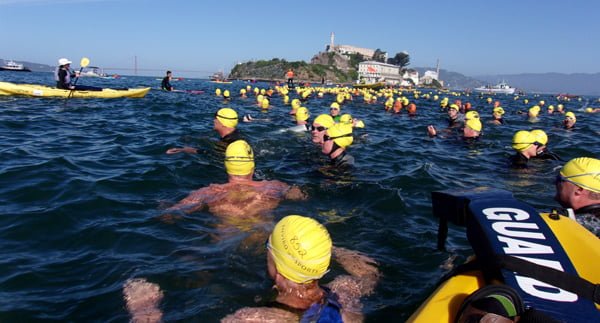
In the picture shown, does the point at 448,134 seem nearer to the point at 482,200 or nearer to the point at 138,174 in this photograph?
the point at 138,174

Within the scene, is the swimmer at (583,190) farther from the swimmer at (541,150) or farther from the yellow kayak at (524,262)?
the swimmer at (541,150)

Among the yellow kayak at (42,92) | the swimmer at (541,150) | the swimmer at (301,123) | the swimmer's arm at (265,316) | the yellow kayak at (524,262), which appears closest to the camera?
the yellow kayak at (524,262)

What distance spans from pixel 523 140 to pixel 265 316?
850cm

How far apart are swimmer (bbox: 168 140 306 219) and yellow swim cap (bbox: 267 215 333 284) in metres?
2.50

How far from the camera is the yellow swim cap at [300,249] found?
3.04 metres

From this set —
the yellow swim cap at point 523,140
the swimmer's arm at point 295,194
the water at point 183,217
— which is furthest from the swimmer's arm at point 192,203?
the yellow swim cap at point 523,140

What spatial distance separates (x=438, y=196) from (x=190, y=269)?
2898 mm

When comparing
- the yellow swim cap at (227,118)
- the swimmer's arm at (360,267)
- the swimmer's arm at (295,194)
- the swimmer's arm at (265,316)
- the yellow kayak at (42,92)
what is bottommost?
the swimmer's arm at (360,267)

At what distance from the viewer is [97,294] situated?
391cm

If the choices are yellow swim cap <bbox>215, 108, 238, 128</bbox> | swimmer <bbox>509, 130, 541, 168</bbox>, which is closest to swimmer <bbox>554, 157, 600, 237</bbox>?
swimmer <bbox>509, 130, 541, 168</bbox>

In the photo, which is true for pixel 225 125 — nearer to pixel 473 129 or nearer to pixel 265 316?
pixel 265 316

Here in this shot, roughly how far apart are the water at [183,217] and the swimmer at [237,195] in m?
0.21

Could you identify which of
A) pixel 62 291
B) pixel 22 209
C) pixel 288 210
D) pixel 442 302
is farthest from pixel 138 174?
pixel 442 302

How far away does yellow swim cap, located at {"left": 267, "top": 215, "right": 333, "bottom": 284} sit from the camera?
9.96 ft
